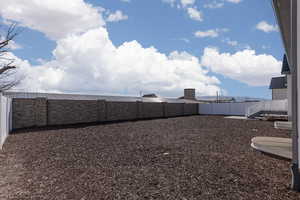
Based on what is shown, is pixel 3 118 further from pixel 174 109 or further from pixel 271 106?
pixel 271 106

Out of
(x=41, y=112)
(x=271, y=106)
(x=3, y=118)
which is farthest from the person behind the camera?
(x=271, y=106)

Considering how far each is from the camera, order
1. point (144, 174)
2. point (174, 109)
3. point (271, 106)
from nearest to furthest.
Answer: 1. point (144, 174)
2. point (271, 106)
3. point (174, 109)

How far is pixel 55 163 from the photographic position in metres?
5.39

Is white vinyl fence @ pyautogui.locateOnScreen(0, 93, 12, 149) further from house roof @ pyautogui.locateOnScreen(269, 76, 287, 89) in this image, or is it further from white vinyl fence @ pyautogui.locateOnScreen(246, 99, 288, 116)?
house roof @ pyautogui.locateOnScreen(269, 76, 287, 89)

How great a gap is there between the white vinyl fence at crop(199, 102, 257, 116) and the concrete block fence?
8.09 m

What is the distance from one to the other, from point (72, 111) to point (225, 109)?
1938 centimetres

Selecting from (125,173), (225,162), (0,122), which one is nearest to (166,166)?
(125,173)

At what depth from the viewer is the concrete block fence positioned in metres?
12.9

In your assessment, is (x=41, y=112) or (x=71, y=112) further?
(x=71, y=112)

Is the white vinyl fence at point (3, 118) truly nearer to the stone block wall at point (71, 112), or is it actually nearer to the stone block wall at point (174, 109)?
the stone block wall at point (71, 112)

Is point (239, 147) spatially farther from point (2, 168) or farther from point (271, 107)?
point (271, 107)

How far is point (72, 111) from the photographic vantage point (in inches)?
617

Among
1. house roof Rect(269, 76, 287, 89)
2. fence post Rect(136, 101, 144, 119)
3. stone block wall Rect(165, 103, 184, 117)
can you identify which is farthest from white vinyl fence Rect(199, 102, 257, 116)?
fence post Rect(136, 101, 144, 119)

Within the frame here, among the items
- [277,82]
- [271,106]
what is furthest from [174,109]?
[277,82]
